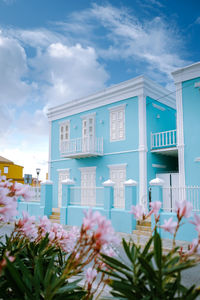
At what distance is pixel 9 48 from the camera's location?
13664 mm

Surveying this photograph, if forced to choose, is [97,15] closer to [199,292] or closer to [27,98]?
[27,98]

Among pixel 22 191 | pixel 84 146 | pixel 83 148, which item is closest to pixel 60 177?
pixel 83 148

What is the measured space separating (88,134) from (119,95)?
112 inches

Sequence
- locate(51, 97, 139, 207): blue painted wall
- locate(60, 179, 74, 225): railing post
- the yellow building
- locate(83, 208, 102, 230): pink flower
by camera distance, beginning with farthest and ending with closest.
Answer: the yellow building < locate(51, 97, 139, 207): blue painted wall < locate(60, 179, 74, 225): railing post < locate(83, 208, 102, 230): pink flower

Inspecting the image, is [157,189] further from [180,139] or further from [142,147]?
[142,147]

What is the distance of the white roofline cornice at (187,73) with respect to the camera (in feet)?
38.1

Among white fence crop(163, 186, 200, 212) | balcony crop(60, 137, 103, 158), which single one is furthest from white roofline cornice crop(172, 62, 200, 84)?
balcony crop(60, 137, 103, 158)

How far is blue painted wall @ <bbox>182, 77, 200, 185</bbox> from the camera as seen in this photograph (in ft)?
37.7

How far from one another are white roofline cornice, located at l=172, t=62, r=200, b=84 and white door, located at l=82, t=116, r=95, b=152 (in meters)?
5.63

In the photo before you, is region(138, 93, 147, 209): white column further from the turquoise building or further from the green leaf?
the green leaf

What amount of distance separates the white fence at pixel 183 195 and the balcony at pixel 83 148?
18.7 feet

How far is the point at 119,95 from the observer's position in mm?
14812

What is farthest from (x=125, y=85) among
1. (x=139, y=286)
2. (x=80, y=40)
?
(x=139, y=286)

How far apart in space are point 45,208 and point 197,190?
8.37 m
